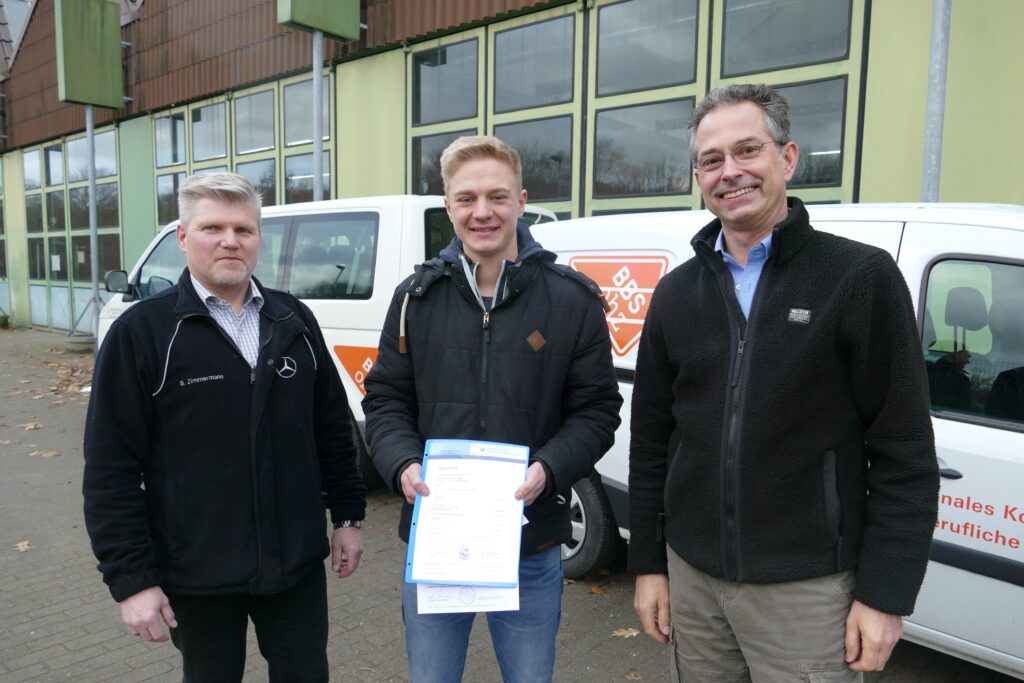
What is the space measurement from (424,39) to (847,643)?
9.12 m

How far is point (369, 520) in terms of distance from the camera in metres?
4.96

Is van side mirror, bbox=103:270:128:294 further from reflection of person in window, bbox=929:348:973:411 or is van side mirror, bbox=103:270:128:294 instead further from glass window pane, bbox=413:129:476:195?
reflection of person in window, bbox=929:348:973:411

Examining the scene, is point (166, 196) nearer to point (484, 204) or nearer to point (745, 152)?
point (484, 204)

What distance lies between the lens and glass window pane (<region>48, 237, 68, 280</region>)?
17.0m

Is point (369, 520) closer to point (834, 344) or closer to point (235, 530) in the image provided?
point (235, 530)

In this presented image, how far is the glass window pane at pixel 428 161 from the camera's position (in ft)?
30.3

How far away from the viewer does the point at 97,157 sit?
1554 centimetres

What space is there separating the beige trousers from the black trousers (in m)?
1.09

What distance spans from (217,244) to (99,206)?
52.4 ft

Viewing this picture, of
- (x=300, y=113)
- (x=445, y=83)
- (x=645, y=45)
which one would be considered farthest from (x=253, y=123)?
(x=645, y=45)

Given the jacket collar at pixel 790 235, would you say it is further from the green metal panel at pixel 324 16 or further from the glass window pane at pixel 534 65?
the green metal panel at pixel 324 16

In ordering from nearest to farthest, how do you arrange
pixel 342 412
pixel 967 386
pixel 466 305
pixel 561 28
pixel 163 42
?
pixel 466 305
pixel 342 412
pixel 967 386
pixel 561 28
pixel 163 42

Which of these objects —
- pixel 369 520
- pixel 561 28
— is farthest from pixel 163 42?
pixel 369 520

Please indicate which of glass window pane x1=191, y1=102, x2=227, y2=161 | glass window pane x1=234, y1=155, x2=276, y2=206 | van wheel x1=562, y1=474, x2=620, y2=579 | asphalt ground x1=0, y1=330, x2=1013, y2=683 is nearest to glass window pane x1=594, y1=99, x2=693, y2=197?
asphalt ground x1=0, y1=330, x2=1013, y2=683
